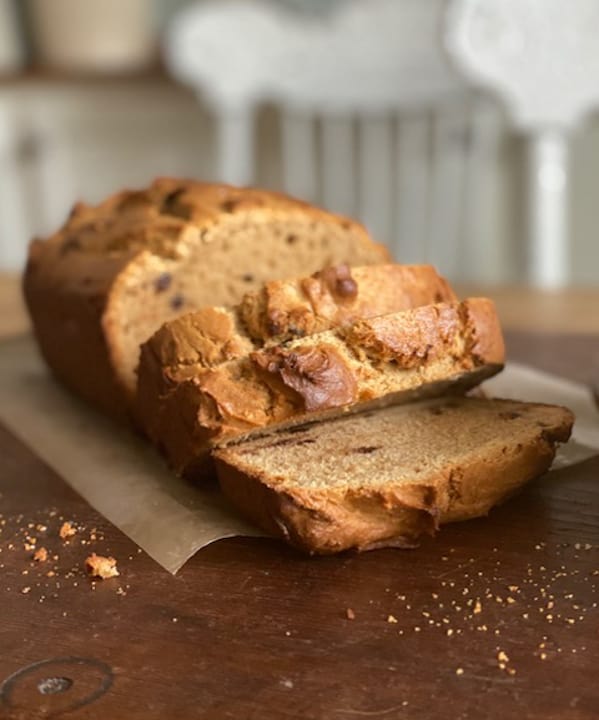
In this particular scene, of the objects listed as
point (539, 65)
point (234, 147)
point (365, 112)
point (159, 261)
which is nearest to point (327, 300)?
point (159, 261)

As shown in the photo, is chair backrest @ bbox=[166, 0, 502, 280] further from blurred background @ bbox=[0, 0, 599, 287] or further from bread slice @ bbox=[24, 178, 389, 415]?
bread slice @ bbox=[24, 178, 389, 415]

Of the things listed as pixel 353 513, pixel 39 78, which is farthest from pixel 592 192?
pixel 353 513

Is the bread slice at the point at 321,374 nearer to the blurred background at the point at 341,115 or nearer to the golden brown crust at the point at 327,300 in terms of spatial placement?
the golden brown crust at the point at 327,300

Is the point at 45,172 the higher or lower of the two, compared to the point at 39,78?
lower

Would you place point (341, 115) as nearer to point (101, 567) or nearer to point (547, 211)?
point (547, 211)

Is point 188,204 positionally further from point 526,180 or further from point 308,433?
point 526,180

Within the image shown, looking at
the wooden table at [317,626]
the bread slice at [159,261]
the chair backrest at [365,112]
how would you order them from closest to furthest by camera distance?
1. the wooden table at [317,626]
2. the bread slice at [159,261]
3. the chair backrest at [365,112]

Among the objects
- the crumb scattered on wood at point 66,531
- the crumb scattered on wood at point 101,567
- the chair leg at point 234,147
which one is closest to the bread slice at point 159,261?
the crumb scattered on wood at point 66,531
